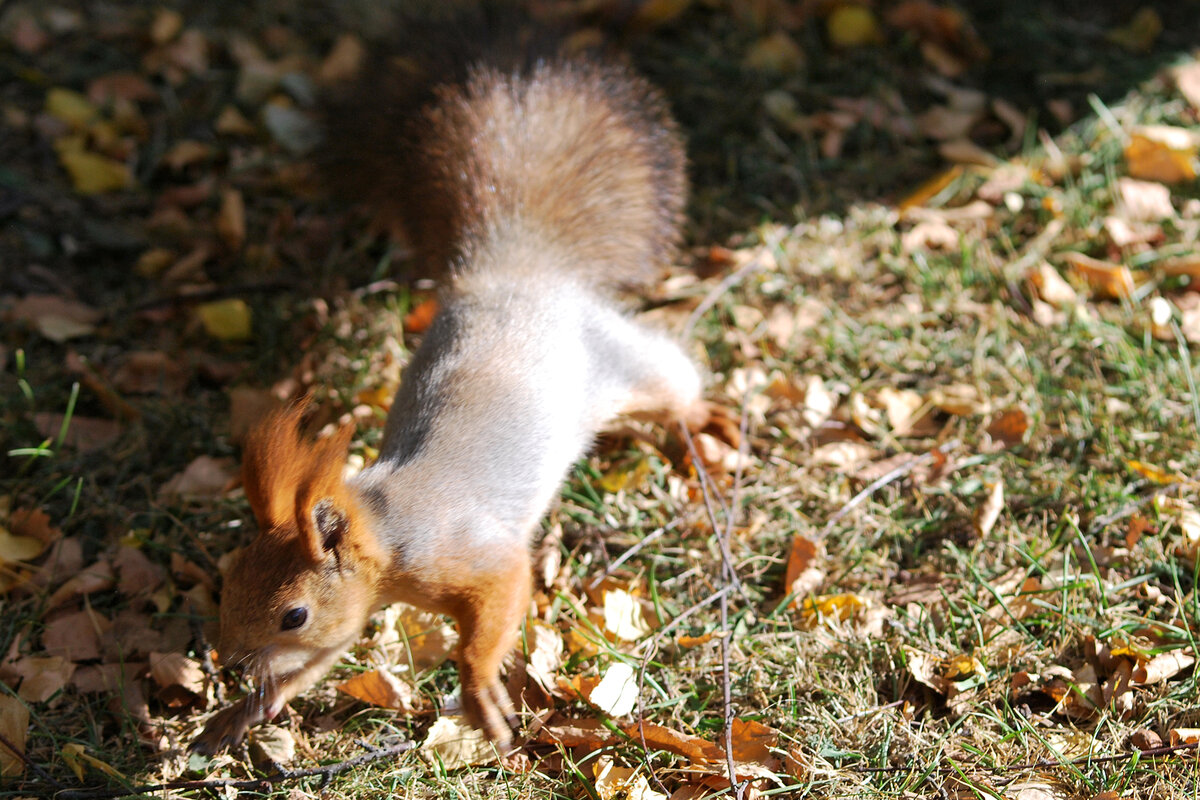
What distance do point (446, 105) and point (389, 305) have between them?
55cm

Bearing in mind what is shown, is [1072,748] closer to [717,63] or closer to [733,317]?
[733,317]

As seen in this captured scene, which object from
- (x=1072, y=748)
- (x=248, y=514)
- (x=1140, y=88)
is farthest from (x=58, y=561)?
(x=1140, y=88)

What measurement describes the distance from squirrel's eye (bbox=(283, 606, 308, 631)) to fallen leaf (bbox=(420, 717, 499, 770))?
0.33 meters

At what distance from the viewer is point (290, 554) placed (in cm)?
148

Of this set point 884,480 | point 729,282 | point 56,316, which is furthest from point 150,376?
point 884,480

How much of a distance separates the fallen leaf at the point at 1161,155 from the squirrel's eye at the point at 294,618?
2361 millimetres

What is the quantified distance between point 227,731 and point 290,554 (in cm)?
37

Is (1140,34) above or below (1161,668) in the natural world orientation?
above

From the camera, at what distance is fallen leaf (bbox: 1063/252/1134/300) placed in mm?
2312

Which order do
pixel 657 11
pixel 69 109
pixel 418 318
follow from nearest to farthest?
pixel 418 318, pixel 69 109, pixel 657 11

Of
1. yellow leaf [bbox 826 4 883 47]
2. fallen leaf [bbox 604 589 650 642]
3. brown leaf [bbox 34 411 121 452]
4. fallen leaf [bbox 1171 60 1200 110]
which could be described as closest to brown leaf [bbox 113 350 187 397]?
brown leaf [bbox 34 411 121 452]

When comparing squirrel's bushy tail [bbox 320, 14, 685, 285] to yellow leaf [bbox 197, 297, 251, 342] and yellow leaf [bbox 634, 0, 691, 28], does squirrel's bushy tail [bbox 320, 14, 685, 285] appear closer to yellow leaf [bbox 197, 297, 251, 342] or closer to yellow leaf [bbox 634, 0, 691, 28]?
yellow leaf [bbox 197, 297, 251, 342]

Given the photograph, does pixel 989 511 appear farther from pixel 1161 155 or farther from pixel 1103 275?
pixel 1161 155

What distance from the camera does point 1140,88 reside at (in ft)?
9.16
